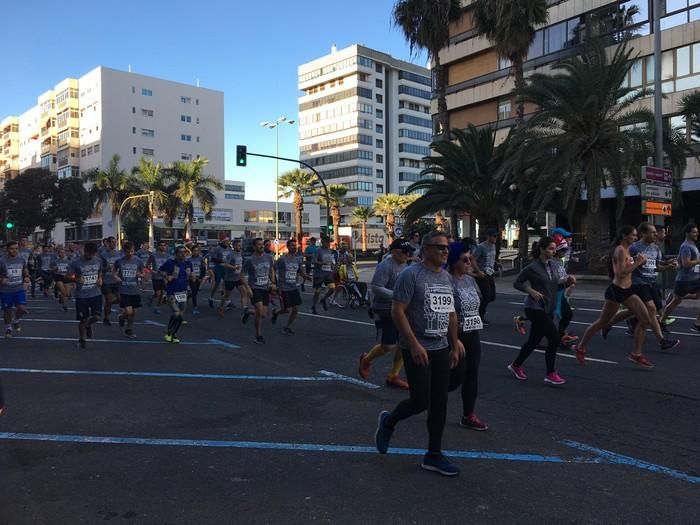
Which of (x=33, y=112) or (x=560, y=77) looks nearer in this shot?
(x=560, y=77)

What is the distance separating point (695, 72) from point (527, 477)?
30.4 m

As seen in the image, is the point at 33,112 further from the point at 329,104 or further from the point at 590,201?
the point at 590,201

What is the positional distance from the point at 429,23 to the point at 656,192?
731 inches

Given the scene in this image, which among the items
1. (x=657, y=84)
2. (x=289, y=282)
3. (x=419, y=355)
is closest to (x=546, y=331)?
(x=419, y=355)

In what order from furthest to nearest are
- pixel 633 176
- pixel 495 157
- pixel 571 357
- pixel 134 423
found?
pixel 495 157
pixel 633 176
pixel 571 357
pixel 134 423

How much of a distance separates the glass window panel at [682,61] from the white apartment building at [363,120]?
66.0 meters

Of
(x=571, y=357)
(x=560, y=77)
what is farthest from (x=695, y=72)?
(x=571, y=357)

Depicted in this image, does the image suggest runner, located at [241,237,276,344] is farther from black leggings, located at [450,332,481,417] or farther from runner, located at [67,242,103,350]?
black leggings, located at [450,332,481,417]

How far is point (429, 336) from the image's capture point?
4.19 metres

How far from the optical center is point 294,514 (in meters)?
3.54

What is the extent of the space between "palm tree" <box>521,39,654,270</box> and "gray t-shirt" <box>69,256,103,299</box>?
16.5 metres

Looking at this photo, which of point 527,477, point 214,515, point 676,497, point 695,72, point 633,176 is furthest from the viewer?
point 695,72

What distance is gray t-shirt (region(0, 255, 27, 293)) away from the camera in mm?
10406

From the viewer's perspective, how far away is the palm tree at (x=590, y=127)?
2117 centimetres
